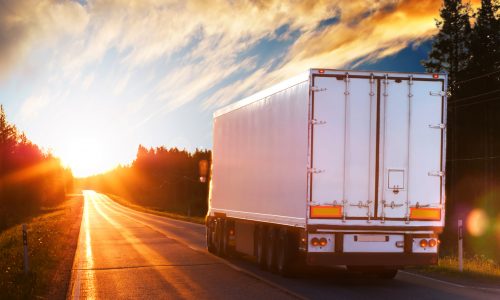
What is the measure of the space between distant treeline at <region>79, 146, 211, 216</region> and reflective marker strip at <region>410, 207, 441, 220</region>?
297 feet

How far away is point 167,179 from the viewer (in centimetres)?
13812

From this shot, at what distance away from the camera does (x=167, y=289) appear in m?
11.9

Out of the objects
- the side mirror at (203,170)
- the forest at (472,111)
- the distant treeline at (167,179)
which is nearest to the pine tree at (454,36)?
the forest at (472,111)

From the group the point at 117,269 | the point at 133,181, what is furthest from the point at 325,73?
the point at 133,181

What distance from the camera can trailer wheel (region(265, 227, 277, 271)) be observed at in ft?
46.5

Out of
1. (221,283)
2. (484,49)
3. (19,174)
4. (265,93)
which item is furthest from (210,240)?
(19,174)

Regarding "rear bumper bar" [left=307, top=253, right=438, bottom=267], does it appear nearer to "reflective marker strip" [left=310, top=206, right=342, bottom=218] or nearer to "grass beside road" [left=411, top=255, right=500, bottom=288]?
"reflective marker strip" [left=310, top=206, right=342, bottom=218]

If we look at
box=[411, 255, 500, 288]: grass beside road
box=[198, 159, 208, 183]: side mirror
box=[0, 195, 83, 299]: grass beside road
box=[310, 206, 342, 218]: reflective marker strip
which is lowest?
box=[0, 195, 83, 299]: grass beside road

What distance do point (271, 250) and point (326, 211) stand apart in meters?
2.68

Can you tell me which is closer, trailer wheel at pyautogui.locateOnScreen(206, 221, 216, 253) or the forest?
trailer wheel at pyautogui.locateOnScreen(206, 221, 216, 253)

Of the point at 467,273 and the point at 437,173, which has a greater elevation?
the point at 437,173

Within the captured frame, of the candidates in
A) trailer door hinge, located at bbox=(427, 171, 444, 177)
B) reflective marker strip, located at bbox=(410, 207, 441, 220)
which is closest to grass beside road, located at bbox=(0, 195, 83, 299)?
reflective marker strip, located at bbox=(410, 207, 441, 220)

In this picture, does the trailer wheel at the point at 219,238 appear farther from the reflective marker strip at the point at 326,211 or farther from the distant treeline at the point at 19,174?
the distant treeline at the point at 19,174

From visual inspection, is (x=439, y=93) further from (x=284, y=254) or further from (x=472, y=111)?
(x=472, y=111)
